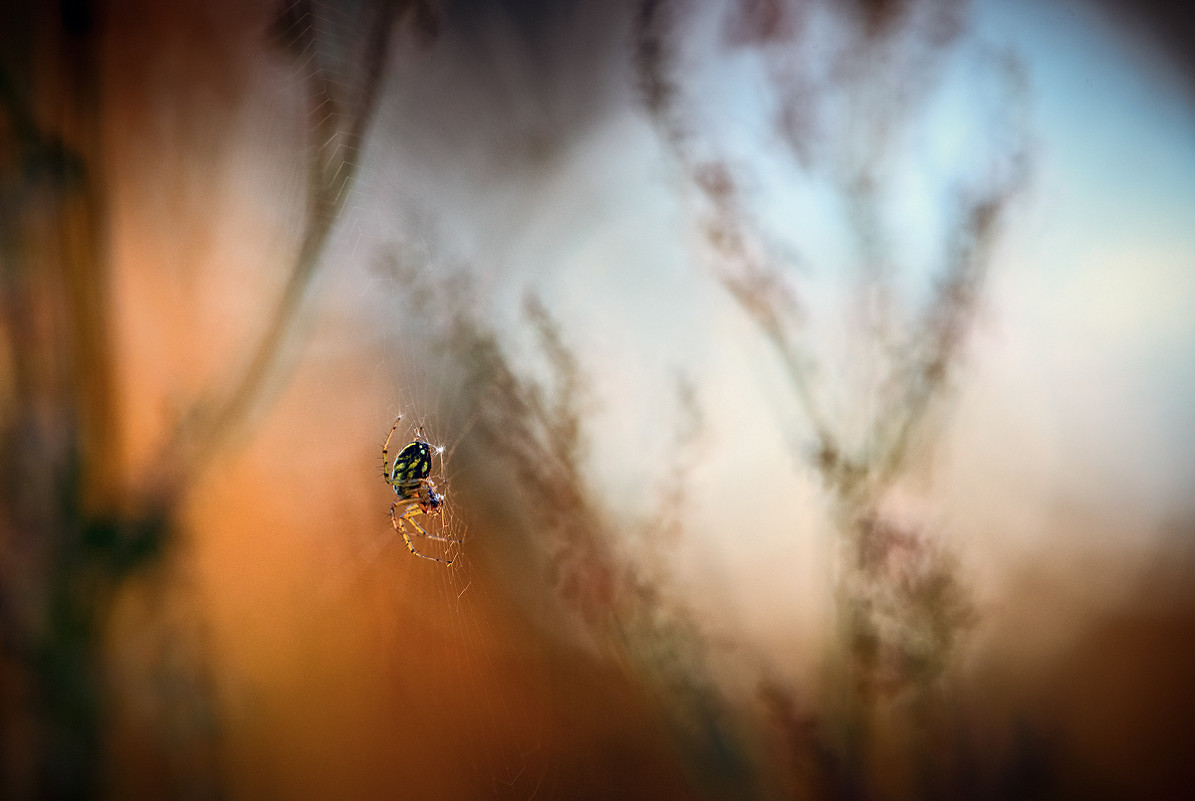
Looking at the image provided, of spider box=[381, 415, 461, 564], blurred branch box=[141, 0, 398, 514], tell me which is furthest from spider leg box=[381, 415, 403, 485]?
blurred branch box=[141, 0, 398, 514]

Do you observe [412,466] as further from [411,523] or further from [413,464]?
[411,523]

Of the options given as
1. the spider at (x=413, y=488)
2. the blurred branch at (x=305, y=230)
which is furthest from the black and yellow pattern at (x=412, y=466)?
the blurred branch at (x=305, y=230)

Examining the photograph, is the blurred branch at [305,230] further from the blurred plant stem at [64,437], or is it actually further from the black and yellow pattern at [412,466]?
the black and yellow pattern at [412,466]

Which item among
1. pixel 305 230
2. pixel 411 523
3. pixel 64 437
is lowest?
pixel 64 437

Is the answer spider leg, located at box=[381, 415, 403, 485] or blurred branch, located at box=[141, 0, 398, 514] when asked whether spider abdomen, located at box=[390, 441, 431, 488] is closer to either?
spider leg, located at box=[381, 415, 403, 485]

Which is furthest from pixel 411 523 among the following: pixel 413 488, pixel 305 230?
pixel 305 230

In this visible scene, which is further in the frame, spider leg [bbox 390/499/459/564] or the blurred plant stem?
spider leg [bbox 390/499/459/564]

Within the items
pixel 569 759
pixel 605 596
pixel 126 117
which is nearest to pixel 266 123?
pixel 126 117

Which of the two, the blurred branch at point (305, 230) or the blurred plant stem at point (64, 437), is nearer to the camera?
the blurred plant stem at point (64, 437)

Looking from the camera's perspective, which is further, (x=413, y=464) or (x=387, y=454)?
(x=387, y=454)
